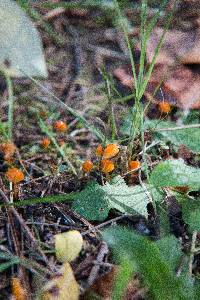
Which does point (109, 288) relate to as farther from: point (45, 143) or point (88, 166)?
point (45, 143)

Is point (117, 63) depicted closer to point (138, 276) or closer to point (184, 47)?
point (184, 47)

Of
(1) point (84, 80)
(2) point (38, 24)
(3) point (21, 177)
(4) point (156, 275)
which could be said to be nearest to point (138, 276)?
(4) point (156, 275)

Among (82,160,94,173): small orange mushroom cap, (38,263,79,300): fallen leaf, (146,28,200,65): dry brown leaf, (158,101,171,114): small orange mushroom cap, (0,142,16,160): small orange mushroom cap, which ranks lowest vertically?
(38,263,79,300): fallen leaf

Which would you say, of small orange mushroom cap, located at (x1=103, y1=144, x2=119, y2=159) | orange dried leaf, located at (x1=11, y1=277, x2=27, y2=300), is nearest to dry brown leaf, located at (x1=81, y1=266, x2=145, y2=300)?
orange dried leaf, located at (x1=11, y1=277, x2=27, y2=300)

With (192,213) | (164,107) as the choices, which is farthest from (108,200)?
(164,107)

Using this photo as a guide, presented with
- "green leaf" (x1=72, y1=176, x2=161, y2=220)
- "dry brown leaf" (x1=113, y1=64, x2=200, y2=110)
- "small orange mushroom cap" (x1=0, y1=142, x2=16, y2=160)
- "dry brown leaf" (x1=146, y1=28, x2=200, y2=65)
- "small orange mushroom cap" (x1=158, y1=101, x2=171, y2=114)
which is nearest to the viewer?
"green leaf" (x1=72, y1=176, x2=161, y2=220)

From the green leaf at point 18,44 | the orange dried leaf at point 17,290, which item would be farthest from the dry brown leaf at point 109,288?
the green leaf at point 18,44

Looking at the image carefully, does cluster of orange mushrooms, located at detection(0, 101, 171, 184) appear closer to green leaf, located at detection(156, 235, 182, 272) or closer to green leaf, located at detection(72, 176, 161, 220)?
green leaf, located at detection(72, 176, 161, 220)

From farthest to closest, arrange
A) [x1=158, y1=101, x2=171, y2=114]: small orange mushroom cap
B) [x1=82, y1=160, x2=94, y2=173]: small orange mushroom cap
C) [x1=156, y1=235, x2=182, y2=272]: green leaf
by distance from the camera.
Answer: [x1=158, y1=101, x2=171, y2=114]: small orange mushroom cap → [x1=82, y1=160, x2=94, y2=173]: small orange mushroom cap → [x1=156, y1=235, x2=182, y2=272]: green leaf
